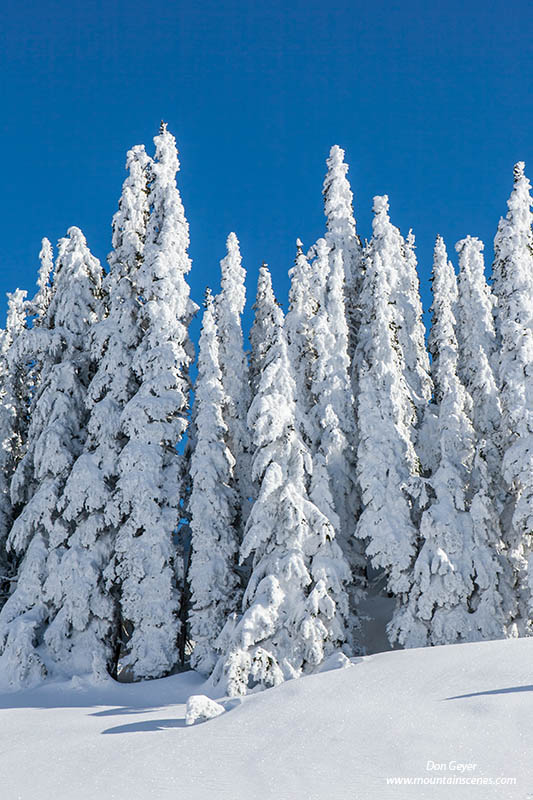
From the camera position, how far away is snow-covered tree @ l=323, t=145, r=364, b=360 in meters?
35.0

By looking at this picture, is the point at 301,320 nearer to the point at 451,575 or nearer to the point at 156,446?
the point at 156,446

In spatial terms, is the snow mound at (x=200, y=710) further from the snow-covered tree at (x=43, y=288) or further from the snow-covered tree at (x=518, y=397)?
the snow-covered tree at (x=43, y=288)

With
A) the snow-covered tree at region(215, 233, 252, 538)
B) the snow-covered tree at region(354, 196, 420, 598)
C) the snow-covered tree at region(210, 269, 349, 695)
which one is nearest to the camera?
the snow-covered tree at region(210, 269, 349, 695)

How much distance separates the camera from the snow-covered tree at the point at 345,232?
35.0 metres

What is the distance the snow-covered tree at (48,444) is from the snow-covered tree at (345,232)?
11.9 meters

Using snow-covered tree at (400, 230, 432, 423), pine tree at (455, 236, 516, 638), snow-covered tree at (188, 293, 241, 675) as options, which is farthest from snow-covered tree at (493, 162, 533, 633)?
snow-covered tree at (188, 293, 241, 675)

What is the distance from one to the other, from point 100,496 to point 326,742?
17.3m

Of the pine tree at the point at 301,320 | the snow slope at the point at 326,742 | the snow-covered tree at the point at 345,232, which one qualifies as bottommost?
the snow slope at the point at 326,742

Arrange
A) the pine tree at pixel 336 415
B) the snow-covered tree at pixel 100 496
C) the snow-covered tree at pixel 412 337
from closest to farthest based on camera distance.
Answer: the snow-covered tree at pixel 100 496 → the pine tree at pixel 336 415 → the snow-covered tree at pixel 412 337

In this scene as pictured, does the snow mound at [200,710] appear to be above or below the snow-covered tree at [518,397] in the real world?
below

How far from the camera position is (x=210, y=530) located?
89.7ft

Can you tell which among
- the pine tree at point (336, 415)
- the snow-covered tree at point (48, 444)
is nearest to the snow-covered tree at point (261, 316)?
the pine tree at point (336, 415)

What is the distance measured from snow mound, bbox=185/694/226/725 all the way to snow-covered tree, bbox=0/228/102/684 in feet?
40.3

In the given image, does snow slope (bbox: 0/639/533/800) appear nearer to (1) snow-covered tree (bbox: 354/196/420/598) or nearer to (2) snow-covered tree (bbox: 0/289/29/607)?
(1) snow-covered tree (bbox: 354/196/420/598)
